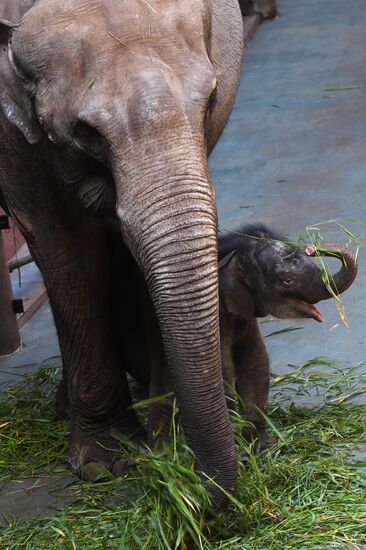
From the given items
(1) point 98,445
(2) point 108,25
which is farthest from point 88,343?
(2) point 108,25

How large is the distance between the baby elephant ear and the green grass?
41 cm

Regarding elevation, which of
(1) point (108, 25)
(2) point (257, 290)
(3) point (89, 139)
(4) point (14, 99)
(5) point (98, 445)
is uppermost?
(1) point (108, 25)

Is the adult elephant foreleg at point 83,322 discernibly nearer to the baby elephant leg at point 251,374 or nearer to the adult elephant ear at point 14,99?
the adult elephant ear at point 14,99

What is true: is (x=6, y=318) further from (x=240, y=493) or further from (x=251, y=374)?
(x=240, y=493)

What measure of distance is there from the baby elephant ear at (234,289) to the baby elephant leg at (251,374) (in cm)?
15

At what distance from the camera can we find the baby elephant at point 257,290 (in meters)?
5.44

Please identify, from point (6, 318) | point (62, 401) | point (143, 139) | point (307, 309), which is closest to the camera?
point (143, 139)

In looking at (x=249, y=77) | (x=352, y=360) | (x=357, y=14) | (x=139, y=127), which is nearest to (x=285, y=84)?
(x=249, y=77)

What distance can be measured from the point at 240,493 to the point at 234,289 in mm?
811

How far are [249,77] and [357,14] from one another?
1904 millimetres

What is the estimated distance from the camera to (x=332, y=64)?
448 inches

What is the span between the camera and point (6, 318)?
287 inches

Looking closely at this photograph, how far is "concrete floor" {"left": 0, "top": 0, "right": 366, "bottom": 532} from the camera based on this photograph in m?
6.98

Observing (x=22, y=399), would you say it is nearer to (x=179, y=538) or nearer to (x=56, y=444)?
(x=56, y=444)
